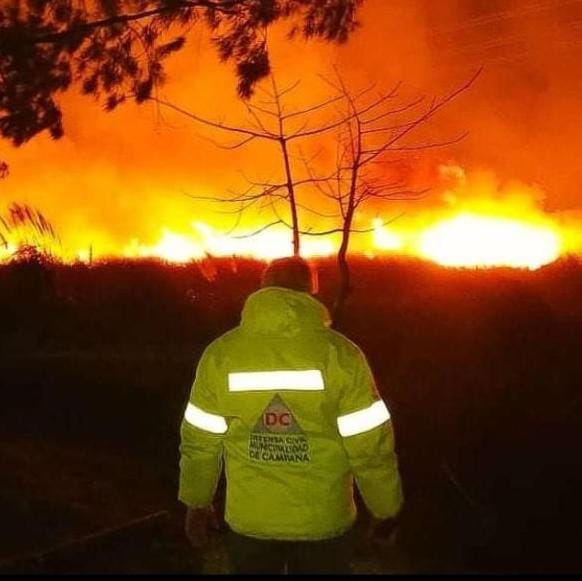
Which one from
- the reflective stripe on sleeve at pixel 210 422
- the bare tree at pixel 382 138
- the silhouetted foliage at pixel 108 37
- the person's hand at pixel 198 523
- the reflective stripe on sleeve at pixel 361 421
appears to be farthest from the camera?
the bare tree at pixel 382 138

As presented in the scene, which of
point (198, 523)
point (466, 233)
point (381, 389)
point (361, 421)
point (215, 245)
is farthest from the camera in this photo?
point (215, 245)

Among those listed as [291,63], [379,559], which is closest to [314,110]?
[291,63]

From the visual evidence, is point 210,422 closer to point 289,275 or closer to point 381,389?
point 289,275

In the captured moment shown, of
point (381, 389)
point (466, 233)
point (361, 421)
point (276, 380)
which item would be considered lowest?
point (381, 389)

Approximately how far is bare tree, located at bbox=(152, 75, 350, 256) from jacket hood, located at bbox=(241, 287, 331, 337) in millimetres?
7052

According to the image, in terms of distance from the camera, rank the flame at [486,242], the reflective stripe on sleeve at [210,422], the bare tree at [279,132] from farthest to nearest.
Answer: the flame at [486,242]
the bare tree at [279,132]
the reflective stripe on sleeve at [210,422]

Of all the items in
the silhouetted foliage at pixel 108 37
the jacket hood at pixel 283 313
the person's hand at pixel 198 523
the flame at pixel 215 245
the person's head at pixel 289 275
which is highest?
the silhouetted foliage at pixel 108 37

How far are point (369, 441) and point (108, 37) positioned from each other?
6.70 m

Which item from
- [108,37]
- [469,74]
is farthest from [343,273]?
[469,74]

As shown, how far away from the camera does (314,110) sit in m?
11.1

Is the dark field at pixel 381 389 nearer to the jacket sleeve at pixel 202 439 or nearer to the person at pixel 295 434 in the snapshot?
the person at pixel 295 434

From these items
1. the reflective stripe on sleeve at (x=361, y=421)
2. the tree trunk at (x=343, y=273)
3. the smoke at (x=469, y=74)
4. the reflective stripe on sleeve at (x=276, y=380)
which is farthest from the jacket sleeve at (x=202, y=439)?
the smoke at (x=469, y=74)

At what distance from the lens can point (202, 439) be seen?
3443 mm

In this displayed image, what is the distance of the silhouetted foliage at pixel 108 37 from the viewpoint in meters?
8.67
